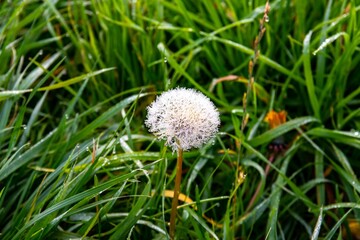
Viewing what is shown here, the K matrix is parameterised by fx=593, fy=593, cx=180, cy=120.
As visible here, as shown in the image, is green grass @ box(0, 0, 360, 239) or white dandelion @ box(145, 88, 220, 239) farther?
green grass @ box(0, 0, 360, 239)

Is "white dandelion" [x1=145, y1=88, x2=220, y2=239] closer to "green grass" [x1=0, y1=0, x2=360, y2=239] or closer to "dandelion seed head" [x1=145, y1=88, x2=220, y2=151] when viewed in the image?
"dandelion seed head" [x1=145, y1=88, x2=220, y2=151]

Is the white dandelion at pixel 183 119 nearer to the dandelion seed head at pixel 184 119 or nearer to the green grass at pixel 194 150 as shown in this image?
the dandelion seed head at pixel 184 119

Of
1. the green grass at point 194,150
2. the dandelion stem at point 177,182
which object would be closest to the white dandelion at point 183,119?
the dandelion stem at point 177,182

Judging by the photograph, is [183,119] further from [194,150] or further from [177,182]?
[194,150]

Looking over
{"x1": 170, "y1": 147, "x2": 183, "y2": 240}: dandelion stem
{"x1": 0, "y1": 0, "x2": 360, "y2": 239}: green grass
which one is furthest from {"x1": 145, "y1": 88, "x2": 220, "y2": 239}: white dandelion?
{"x1": 0, "y1": 0, "x2": 360, "y2": 239}: green grass

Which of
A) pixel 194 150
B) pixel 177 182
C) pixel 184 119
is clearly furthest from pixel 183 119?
pixel 194 150

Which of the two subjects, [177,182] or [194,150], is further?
[194,150]

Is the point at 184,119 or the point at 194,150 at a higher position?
the point at 184,119
